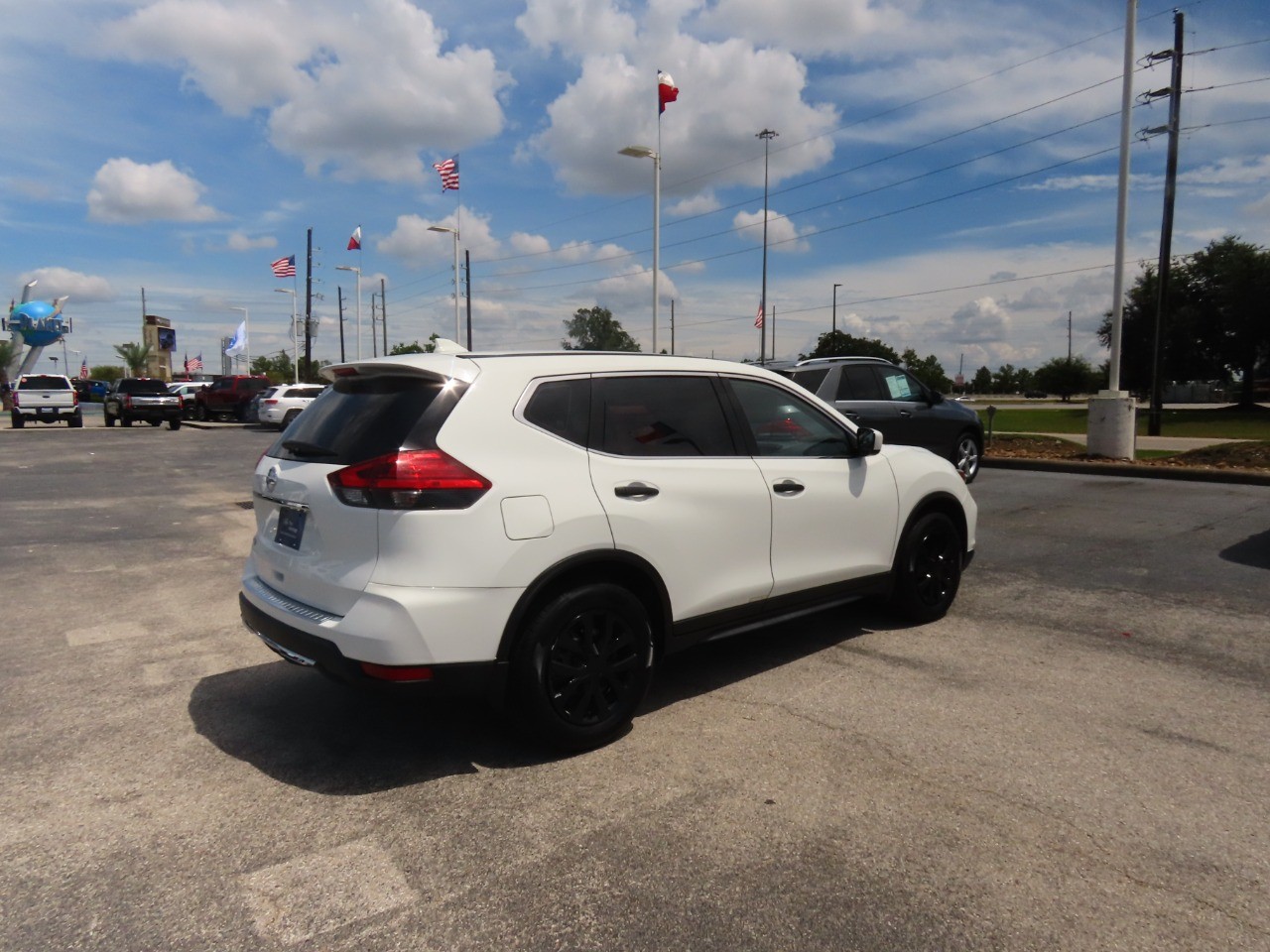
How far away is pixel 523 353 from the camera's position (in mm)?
3986

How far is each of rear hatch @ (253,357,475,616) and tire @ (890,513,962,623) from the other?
10.1 feet

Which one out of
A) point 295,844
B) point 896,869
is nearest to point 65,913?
point 295,844

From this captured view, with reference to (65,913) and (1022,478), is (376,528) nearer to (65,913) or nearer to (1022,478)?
(65,913)

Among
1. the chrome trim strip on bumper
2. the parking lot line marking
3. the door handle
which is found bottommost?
the parking lot line marking

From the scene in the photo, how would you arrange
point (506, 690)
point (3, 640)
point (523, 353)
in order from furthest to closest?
point (3, 640) < point (523, 353) < point (506, 690)

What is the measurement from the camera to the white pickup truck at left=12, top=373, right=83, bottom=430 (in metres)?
31.7

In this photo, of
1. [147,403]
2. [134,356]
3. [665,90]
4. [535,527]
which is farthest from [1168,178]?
[134,356]

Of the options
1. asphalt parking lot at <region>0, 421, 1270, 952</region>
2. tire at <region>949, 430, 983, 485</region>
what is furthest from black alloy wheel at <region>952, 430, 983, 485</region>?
asphalt parking lot at <region>0, 421, 1270, 952</region>

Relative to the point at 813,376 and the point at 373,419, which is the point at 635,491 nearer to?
the point at 373,419

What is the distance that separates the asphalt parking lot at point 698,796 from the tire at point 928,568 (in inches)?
5.8

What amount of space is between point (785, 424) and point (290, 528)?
2.58 meters

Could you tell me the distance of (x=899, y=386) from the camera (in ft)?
40.4

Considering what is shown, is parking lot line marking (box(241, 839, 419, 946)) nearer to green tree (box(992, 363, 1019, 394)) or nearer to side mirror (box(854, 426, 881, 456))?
side mirror (box(854, 426, 881, 456))

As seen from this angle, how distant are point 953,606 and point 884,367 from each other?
6758 mm
